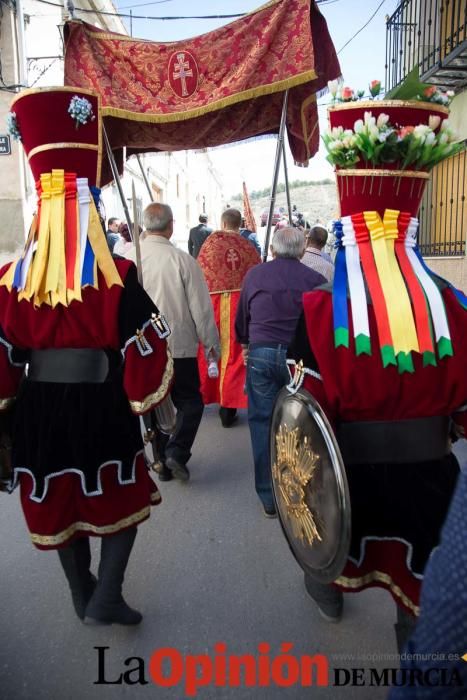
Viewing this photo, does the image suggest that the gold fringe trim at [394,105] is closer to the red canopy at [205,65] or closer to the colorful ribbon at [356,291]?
the colorful ribbon at [356,291]

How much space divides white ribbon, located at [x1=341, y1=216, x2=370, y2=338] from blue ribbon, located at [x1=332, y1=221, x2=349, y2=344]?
0.02m

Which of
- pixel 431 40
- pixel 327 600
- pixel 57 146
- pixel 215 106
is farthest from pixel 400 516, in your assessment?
pixel 431 40

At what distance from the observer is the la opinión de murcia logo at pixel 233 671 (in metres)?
2.35

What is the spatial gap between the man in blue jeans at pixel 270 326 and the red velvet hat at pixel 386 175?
1.63 m

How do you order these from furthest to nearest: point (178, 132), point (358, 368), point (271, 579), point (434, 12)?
point (434, 12), point (178, 132), point (271, 579), point (358, 368)

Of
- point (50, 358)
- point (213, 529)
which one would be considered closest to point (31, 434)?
point (50, 358)

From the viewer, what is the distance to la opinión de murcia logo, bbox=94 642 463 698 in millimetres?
2350

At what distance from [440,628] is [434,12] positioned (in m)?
11.6

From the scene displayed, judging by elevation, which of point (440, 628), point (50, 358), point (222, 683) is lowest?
point (222, 683)

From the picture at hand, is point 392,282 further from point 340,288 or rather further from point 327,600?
point 327,600

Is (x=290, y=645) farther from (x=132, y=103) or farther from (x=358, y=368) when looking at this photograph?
(x=132, y=103)

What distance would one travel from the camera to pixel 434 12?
10195mm

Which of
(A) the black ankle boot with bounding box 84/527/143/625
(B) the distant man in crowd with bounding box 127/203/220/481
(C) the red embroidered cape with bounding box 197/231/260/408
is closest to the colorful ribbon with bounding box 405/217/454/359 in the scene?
(A) the black ankle boot with bounding box 84/527/143/625

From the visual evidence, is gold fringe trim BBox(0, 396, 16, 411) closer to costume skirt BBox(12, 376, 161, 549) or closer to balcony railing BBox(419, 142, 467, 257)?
costume skirt BBox(12, 376, 161, 549)
